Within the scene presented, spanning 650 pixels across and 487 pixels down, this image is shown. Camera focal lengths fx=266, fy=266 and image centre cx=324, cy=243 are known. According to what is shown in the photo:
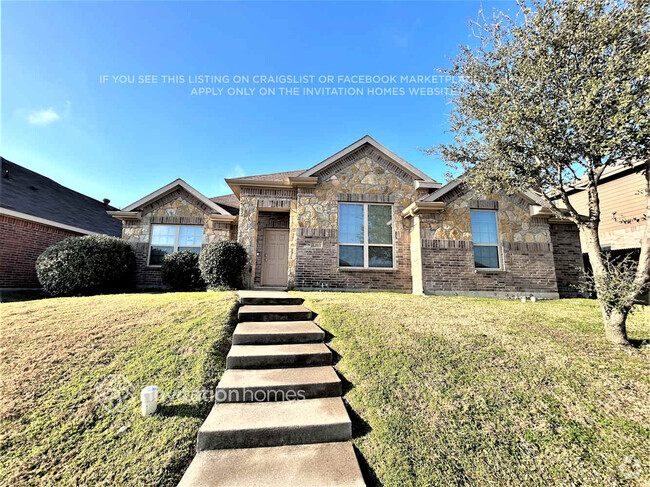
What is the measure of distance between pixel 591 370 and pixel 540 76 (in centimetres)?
465

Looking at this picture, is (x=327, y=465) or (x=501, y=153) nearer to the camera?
(x=327, y=465)

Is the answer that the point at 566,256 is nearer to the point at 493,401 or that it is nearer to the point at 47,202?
the point at 493,401

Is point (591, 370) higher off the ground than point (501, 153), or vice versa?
point (501, 153)

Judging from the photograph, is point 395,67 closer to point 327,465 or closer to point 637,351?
point 637,351

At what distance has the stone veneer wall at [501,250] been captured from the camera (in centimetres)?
812

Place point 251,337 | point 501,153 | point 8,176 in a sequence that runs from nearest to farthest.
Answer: point 251,337
point 501,153
point 8,176

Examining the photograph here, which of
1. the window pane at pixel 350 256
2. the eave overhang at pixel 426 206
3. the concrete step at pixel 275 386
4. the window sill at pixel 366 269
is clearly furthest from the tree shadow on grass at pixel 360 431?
the eave overhang at pixel 426 206

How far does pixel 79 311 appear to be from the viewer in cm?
513

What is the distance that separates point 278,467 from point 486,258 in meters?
8.46

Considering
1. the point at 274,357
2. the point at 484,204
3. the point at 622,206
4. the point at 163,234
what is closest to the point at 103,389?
the point at 274,357

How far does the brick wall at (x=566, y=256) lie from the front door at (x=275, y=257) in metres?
9.27

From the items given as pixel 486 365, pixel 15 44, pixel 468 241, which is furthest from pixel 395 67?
pixel 15 44

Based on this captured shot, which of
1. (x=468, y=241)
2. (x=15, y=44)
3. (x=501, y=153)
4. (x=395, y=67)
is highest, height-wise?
(x=395, y=67)

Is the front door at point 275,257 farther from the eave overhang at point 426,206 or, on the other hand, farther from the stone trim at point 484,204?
the stone trim at point 484,204
